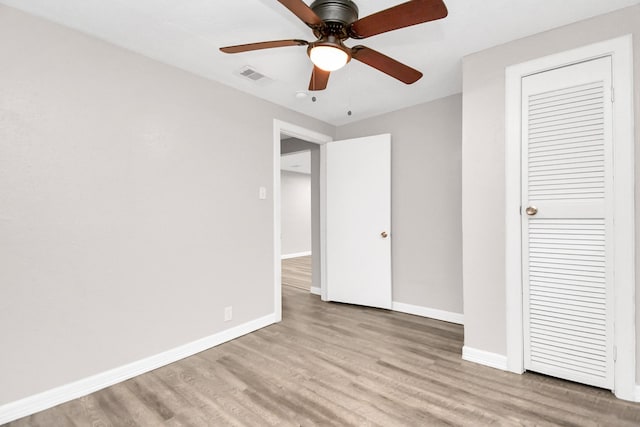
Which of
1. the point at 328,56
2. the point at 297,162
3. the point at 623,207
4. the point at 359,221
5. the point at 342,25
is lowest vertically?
the point at 359,221

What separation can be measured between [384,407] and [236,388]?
98 centimetres

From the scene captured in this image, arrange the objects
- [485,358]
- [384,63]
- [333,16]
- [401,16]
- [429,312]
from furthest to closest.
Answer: [429,312]
[485,358]
[384,63]
[333,16]
[401,16]

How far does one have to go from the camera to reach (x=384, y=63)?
184 centimetres

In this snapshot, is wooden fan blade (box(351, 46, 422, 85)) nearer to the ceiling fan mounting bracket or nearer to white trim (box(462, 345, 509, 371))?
the ceiling fan mounting bracket

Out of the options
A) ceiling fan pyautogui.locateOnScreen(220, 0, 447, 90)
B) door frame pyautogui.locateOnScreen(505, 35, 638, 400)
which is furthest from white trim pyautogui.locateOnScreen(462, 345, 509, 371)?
ceiling fan pyautogui.locateOnScreen(220, 0, 447, 90)

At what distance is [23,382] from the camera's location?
72.2 inches

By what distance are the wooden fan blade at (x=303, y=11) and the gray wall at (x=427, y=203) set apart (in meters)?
2.26

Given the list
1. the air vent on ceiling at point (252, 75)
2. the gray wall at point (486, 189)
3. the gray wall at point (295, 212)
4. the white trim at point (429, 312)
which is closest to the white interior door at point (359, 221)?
the white trim at point (429, 312)

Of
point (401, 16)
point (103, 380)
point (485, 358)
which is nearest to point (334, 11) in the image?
point (401, 16)

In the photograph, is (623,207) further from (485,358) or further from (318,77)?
(318,77)

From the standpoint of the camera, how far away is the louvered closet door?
199 cm

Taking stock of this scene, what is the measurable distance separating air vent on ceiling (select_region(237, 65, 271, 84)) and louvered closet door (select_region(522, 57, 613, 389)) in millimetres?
2068

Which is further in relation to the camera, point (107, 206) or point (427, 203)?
point (427, 203)

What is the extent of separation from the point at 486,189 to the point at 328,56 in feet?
5.19
